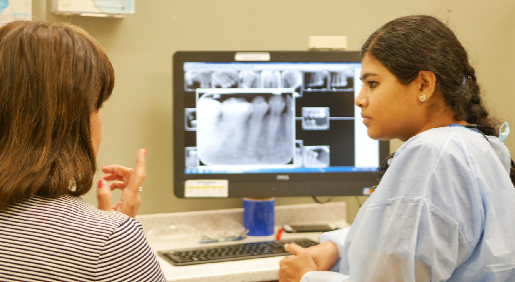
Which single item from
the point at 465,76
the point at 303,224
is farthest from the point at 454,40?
the point at 303,224

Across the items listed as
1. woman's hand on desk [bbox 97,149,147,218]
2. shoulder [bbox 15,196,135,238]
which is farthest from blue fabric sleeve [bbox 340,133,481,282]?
woman's hand on desk [bbox 97,149,147,218]

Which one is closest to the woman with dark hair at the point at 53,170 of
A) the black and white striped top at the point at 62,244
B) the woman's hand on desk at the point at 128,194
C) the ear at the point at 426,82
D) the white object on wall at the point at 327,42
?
the black and white striped top at the point at 62,244

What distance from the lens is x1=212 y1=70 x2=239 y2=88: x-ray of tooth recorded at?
1.67m

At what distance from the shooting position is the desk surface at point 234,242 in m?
1.29

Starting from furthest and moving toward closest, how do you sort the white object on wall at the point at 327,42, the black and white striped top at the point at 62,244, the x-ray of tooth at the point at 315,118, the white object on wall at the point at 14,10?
the white object on wall at the point at 327,42 < the x-ray of tooth at the point at 315,118 < the white object on wall at the point at 14,10 < the black and white striped top at the point at 62,244

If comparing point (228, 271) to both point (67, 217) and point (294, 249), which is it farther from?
point (67, 217)

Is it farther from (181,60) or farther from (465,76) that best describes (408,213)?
(181,60)

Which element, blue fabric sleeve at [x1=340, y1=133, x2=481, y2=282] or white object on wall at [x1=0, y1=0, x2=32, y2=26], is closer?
blue fabric sleeve at [x1=340, y1=133, x2=481, y2=282]

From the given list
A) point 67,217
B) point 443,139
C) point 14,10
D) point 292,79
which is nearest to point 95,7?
point 14,10

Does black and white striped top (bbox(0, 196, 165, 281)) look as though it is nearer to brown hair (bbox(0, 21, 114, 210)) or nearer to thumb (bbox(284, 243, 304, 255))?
brown hair (bbox(0, 21, 114, 210))

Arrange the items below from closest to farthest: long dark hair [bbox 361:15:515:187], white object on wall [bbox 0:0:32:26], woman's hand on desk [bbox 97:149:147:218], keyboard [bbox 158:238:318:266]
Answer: long dark hair [bbox 361:15:515:187] < woman's hand on desk [bbox 97:149:147:218] < keyboard [bbox 158:238:318:266] < white object on wall [bbox 0:0:32:26]

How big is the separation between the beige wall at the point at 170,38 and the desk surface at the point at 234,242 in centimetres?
6

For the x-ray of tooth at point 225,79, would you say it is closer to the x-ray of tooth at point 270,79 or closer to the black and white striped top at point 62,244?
the x-ray of tooth at point 270,79

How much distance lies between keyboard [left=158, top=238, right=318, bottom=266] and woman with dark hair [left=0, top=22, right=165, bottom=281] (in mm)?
507
